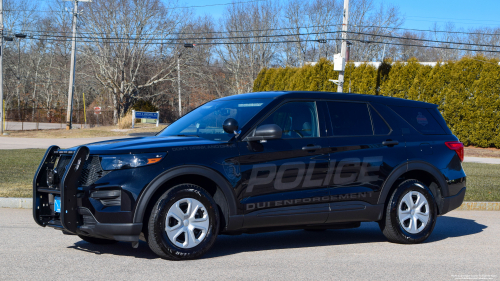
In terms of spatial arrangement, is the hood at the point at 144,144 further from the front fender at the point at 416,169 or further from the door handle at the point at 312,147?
the front fender at the point at 416,169

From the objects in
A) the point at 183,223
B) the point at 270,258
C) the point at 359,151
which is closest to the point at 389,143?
the point at 359,151

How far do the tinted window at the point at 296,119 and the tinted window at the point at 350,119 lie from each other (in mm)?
281

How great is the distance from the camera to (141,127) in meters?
44.4

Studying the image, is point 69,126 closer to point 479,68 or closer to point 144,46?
point 144,46

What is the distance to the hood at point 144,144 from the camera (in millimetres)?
5410

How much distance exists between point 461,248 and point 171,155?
3.96 metres

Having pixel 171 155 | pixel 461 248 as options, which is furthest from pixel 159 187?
pixel 461 248

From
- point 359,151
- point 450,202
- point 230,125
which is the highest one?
Answer: point 230,125

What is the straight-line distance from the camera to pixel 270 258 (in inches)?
237

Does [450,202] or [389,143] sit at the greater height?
[389,143]

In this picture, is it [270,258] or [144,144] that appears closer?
[144,144]

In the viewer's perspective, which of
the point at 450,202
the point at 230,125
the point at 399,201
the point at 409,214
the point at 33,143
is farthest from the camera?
the point at 33,143

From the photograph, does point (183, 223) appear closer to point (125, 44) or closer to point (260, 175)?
point (260, 175)

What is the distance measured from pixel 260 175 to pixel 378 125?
2022 millimetres
